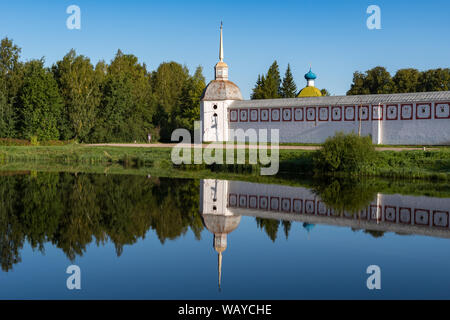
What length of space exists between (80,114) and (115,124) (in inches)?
146

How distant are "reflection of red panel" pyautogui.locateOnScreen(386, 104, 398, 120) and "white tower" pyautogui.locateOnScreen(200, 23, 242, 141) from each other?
553 inches

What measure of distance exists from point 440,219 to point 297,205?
188 inches

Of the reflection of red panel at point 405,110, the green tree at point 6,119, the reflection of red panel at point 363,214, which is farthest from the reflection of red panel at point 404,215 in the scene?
the green tree at point 6,119

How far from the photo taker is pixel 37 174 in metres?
27.4

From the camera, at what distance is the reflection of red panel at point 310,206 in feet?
55.0

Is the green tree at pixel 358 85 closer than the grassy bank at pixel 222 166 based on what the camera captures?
No

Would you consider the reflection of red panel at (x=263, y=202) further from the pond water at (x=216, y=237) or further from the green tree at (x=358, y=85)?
the green tree at (x=358, y=85)

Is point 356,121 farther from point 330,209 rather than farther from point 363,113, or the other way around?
point 330,209

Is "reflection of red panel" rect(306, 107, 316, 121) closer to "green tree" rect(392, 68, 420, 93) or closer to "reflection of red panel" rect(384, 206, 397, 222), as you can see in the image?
"green tree" rect(392, 68, 420, 93)

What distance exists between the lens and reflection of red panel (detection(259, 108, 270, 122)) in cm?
4228

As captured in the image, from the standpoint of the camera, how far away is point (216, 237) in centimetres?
1294

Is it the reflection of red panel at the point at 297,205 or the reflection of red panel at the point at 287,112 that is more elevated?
the reflection of red panel at the point at 287,112
